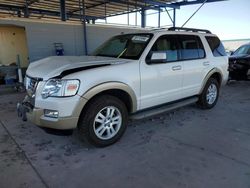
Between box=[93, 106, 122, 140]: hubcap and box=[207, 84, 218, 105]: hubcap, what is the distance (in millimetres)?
2731

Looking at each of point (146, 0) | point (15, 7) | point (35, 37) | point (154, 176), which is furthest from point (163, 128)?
point (15, 7)

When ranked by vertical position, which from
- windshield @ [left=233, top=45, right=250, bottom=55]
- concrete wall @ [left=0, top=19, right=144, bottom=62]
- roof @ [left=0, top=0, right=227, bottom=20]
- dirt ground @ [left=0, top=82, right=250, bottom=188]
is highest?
roof @ [left=0, top=0, right=227, bottom=20]

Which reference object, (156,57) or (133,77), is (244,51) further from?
(133,77)

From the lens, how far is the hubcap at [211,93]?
17.4 ft

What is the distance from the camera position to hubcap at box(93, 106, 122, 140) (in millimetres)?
3322

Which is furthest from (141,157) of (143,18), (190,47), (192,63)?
(143,18)

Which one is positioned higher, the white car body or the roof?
the roof

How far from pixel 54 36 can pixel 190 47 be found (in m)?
6.48

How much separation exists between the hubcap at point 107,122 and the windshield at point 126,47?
978 millimetres

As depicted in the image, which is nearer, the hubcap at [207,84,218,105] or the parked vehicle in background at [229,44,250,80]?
the hubcap at [207,84,218,105]

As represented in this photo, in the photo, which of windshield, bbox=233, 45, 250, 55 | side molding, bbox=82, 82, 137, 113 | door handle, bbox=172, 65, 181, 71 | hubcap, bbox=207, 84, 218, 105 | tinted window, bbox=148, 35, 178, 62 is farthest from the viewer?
windshield, bbox=233, 45, 250, 55

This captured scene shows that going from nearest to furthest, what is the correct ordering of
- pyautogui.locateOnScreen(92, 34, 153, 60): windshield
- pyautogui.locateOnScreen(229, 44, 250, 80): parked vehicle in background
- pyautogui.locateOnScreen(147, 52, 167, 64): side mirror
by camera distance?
pyautogui.locateOnScreen(147, 52, 167, 64): side mirror
pyautogui.locateOnScreen(92, 34, 153, 60): windshield
pyautogui.locateOnScreen(229, 44, 250, 80): parked vehicle in background

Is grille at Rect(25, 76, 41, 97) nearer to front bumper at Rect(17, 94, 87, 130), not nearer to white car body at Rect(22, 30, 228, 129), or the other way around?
white car body at Rect(22, 30, 228, 129)

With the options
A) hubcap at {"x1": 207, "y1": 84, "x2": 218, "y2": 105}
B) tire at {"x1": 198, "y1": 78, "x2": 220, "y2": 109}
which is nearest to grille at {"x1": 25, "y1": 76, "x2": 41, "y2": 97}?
tire at {"x1": 198, "y1": 78, "x2": 220, "y2": 109}
